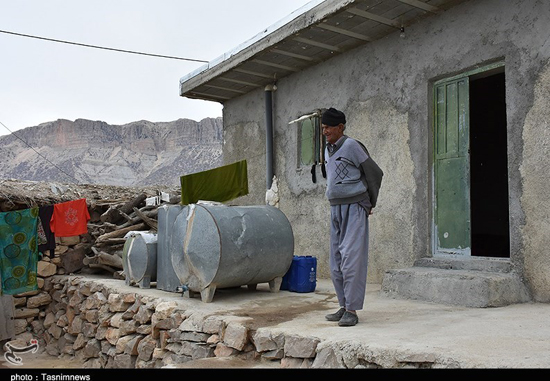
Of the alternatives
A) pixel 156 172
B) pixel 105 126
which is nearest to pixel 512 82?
pixel 156 172

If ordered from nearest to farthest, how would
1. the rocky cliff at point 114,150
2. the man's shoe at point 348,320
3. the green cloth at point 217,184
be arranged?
the man's shoe at point 348,320 → the green cloth at point 217,184 → the rocky cliff at point 114,150

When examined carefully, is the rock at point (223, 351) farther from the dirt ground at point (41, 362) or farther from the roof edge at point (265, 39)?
the dirt ground at point (41, 362)

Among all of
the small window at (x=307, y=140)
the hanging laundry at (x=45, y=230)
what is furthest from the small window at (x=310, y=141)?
the hanging laundry at (x=45, y=230)

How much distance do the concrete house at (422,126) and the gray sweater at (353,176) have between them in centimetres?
151

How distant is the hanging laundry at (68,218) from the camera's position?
939cm

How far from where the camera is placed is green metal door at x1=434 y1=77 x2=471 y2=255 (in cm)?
567

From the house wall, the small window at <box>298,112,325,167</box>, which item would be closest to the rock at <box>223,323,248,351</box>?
the house wall

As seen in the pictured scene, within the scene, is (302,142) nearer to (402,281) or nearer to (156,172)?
(402,281)

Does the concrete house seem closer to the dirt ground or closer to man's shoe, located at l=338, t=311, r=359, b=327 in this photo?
man's shoe, located at l=338, t=311, r=359, b=327

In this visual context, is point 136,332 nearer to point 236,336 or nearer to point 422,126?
point 236,336

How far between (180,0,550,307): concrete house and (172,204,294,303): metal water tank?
1323mm

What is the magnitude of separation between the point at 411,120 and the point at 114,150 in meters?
43.1

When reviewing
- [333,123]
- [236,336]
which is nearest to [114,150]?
[236,336]

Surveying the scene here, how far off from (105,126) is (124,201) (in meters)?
39.6
